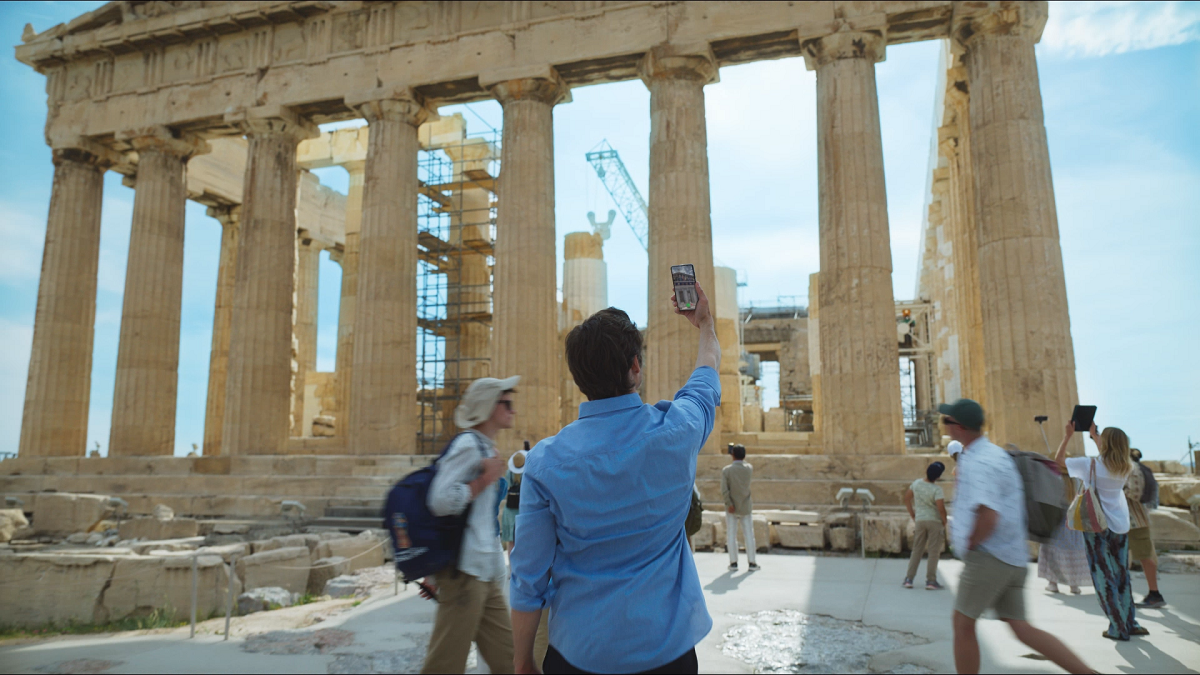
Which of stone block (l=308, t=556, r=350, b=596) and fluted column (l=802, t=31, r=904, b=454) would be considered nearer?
stone block (l=308, t=556, r=350, b=596)

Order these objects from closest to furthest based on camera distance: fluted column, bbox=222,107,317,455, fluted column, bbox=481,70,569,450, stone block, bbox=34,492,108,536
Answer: stone block, bbox=34,492,108,536, fluted column, bbox=481,70,569,450, fluted column, bbox=222,107,317,455

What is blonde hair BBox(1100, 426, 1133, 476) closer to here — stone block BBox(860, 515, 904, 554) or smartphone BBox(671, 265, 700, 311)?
stone block BBox(860, 515, 904, 554)

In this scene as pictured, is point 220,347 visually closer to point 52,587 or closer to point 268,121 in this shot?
point 268,121

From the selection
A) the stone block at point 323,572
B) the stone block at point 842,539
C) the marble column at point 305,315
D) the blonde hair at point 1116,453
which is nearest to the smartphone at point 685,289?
the blonde hair at point 1116,453

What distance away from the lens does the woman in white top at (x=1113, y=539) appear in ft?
20.4

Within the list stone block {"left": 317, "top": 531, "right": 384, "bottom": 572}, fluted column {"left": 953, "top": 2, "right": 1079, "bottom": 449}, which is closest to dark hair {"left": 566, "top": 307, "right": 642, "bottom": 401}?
stone block {"left": 317, "top": 531, "right": 384, "bottom": 572}

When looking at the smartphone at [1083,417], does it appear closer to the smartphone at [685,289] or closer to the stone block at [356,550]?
the smartphone at [685,289]

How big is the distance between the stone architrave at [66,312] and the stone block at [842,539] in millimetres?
21229

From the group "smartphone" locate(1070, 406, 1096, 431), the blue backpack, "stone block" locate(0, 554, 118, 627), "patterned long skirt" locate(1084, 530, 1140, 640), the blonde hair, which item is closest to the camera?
the blue backpack

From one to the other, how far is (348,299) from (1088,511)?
24924mm

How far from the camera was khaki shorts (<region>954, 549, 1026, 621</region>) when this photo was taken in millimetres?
4301

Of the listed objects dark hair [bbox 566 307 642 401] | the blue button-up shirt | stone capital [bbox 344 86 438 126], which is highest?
stone capital [bbox 344 86 438 126]

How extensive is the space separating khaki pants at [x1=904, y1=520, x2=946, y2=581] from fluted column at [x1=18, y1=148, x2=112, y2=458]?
902 inches

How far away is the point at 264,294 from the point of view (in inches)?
824
